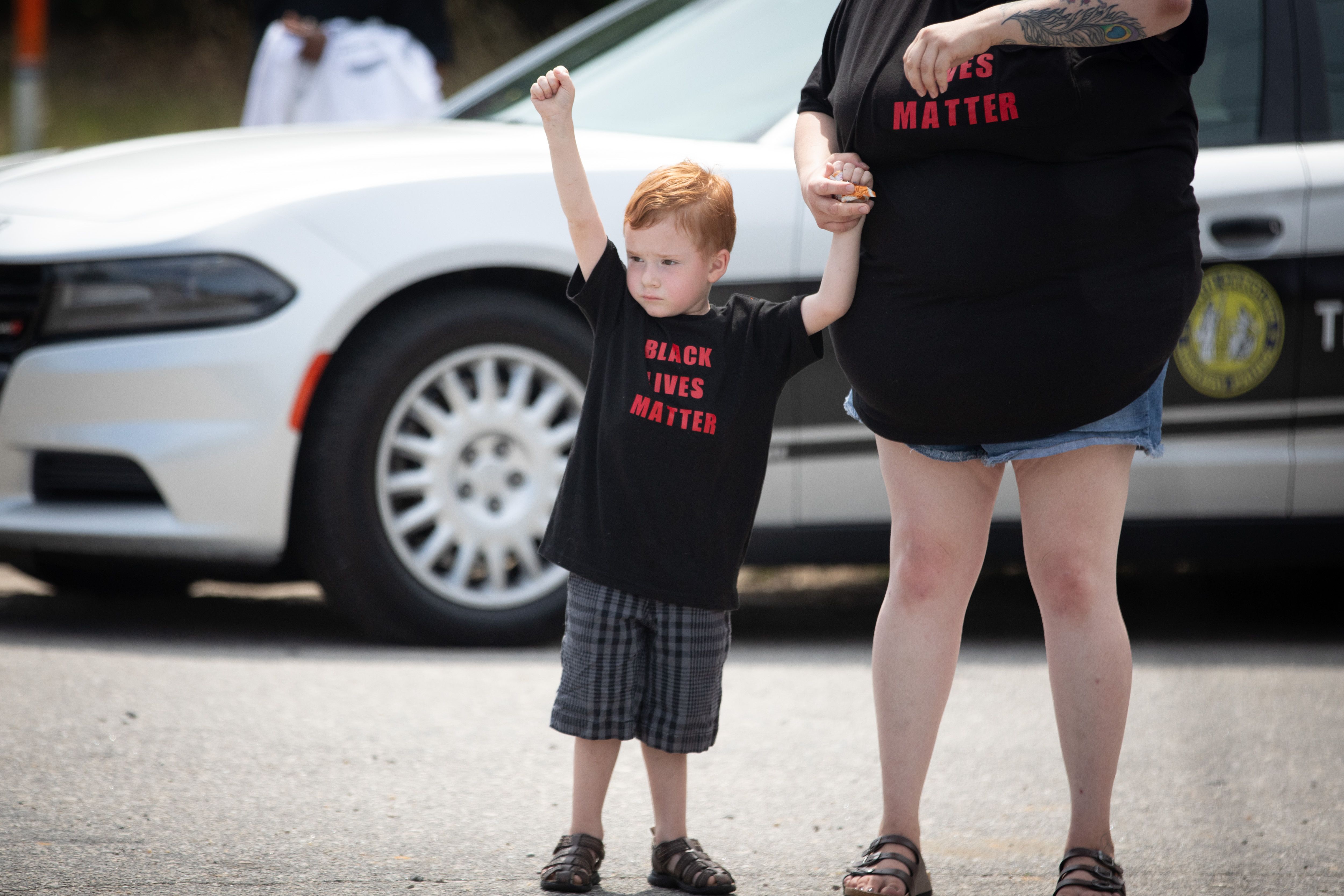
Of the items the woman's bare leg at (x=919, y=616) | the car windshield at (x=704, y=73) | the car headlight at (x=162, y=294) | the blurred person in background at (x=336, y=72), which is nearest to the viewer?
the woman's bare leg at (x=919, y=616)

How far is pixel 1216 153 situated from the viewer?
388 centimetres

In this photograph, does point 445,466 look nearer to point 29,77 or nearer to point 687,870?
point 687,870

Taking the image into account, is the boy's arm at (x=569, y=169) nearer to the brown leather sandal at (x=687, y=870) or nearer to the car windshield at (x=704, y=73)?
the brown leather sandal at (x=687, y=870)

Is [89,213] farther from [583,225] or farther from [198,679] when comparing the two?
[583,225]

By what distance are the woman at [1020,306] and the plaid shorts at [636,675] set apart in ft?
0.88

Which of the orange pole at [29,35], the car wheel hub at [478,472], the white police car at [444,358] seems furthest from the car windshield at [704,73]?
A: the orange pole at [29,35]

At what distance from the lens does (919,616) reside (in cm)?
228

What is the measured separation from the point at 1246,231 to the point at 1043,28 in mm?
1994

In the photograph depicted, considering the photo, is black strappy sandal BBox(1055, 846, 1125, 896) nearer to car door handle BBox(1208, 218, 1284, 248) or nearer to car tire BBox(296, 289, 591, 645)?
car tire BBox(296, 289, 591, 645)

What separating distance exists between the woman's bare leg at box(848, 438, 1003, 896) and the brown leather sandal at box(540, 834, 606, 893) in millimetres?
437

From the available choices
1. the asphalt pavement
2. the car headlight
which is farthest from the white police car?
the asphalt pavement

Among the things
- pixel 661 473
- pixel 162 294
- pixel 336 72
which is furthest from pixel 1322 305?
pixel 336 72

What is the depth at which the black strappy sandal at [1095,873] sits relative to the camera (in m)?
2.16

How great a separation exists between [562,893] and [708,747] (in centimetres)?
31
